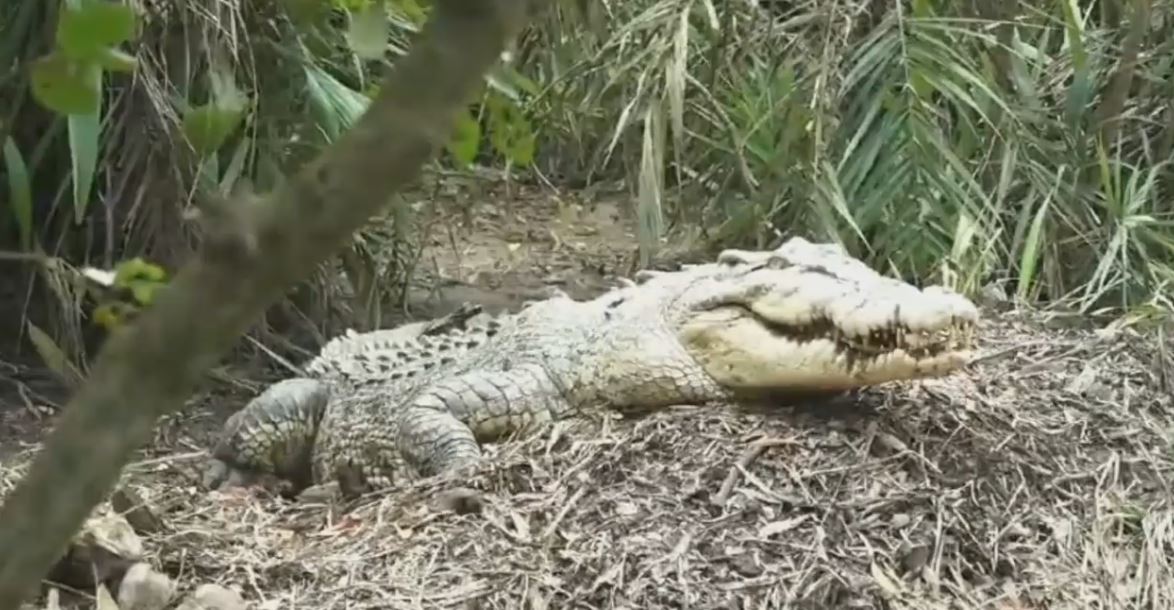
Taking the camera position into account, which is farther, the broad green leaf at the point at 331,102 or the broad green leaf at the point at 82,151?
the broad green leaf at the point at 331,102

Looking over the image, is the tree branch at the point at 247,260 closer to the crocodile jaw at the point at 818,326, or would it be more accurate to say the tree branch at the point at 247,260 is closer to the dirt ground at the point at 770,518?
the dirt ground at the point at 770,518

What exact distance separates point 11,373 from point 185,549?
1.45m

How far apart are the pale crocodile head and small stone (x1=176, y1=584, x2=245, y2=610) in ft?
3.01

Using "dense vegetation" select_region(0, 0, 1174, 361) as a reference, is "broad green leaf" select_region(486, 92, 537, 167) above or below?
above

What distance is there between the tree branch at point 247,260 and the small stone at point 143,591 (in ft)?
5.67

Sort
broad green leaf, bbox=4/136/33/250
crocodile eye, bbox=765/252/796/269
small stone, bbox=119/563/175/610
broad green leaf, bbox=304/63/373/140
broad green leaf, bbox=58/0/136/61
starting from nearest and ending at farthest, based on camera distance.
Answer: broad green leaf, bbox=58/0/136/61, small stone, bbox=119/563/175/610, crocodile eye, bbox=765/252/796/269, broad green leaf, bbox=4/136/33/250, broad green leaf, bbox=304/63/373/140

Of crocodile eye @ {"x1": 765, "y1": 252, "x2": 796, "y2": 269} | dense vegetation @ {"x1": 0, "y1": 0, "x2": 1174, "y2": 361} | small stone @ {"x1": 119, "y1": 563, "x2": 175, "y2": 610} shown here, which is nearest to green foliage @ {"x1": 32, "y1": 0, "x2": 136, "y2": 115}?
small stone @ {"x1": 119, "y1": 563, "x2": 175, "y2": 610}

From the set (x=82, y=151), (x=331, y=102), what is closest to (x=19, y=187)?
(x=82, y=151)

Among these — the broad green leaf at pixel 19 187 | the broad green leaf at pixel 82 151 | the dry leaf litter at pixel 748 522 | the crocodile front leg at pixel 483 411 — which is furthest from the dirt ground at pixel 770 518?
the broad green leaf at pixel 19 187

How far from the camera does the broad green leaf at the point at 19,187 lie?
11.2 ft

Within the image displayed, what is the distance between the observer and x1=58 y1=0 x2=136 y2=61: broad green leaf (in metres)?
0.65

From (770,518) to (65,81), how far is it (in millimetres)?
1858

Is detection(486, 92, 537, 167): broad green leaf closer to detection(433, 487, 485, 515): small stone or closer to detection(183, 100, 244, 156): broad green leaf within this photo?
detection(183, 100, 244, 156): broad green leaf

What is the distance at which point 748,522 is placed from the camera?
2432mm
